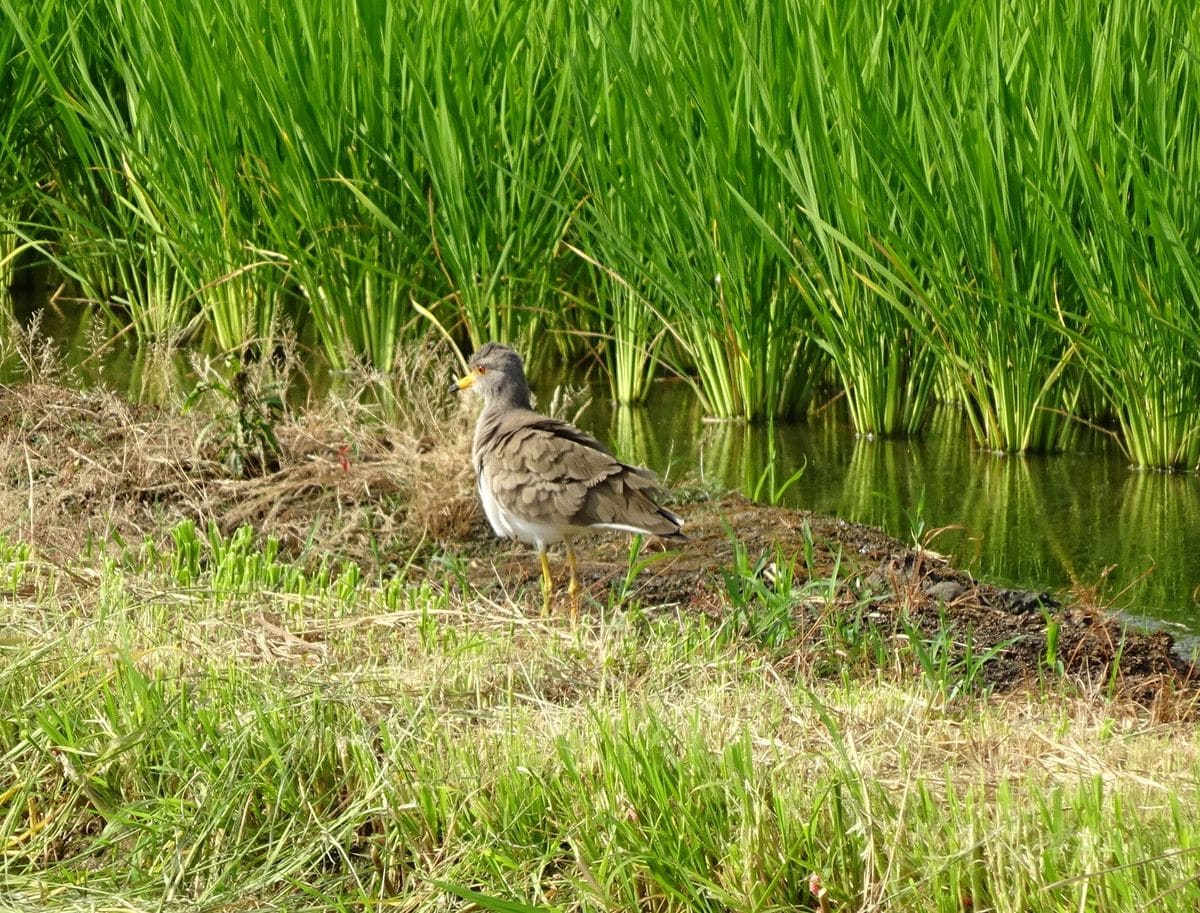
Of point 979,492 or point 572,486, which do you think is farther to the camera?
point 979,492

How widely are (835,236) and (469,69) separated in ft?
6.00

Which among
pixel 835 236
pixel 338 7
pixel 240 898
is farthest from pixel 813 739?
pixel 338 7

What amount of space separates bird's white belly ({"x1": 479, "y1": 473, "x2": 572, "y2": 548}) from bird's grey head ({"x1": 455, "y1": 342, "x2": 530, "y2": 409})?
1.75ft

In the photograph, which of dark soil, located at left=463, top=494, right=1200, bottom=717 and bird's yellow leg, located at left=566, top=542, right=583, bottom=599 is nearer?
dark soil, located at left=463, top=494, right=1200, bottom=717

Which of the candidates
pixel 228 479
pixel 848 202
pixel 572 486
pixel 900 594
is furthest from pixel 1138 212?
pixel 228 479

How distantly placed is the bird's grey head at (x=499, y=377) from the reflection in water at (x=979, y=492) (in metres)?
0.70

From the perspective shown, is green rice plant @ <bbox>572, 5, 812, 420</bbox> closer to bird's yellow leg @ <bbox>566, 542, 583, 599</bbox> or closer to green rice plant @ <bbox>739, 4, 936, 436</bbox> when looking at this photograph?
green rice plant @ <bbox>739, 4, 936, 436</bbox>

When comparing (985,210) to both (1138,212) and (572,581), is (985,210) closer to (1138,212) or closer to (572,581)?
(1138,212)

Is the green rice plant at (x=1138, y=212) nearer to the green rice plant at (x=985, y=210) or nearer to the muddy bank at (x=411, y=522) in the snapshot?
the green rice plant at (x=985, y=210)

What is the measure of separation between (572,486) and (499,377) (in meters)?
0.86

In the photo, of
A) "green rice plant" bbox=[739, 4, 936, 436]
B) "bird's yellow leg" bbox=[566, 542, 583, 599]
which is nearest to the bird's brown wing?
"bird's yellow leg" bbox=[566, 542, 583, 599]

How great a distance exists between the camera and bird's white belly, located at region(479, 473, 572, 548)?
450 centimetres

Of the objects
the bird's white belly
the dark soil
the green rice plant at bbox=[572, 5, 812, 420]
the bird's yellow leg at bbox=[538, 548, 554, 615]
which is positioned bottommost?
the dark soil

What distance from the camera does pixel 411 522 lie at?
5410 millimetres
